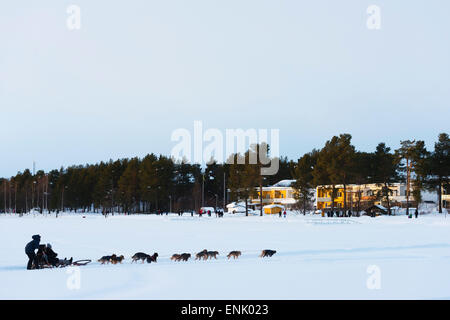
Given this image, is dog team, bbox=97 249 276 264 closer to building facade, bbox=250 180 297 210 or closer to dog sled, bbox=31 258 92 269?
dog sled, bbox=31 258 92 269

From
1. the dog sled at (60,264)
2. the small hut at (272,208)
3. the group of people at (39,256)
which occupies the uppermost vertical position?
the group of people at (39,256)

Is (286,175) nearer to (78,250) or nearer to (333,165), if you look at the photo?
(333,165)

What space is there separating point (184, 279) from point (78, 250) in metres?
9.72

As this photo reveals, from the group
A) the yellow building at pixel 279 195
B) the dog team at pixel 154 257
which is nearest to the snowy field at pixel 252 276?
the dog team at pixel 154 257

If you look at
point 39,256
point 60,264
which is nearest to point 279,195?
point 60,264

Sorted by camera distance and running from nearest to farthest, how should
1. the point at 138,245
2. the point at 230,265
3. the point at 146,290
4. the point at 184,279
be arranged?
the point at 146,290 → the point at 184,279 → the point at 230,265 → the point at 138,245

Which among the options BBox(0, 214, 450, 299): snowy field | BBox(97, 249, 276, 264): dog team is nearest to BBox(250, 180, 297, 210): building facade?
BBox(0, 214, 450, 299): snowy field

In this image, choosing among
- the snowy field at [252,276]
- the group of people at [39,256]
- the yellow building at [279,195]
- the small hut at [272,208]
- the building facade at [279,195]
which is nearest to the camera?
the snowy field at [252,276]

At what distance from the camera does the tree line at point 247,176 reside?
59250 mm

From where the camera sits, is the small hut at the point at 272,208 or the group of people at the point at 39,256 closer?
the group of people at the point at 39,256

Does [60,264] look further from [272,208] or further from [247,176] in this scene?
[272,208]

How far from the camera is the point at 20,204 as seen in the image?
129m

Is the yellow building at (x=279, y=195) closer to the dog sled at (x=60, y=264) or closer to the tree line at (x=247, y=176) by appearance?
the tree line at (x=247, y=176)
